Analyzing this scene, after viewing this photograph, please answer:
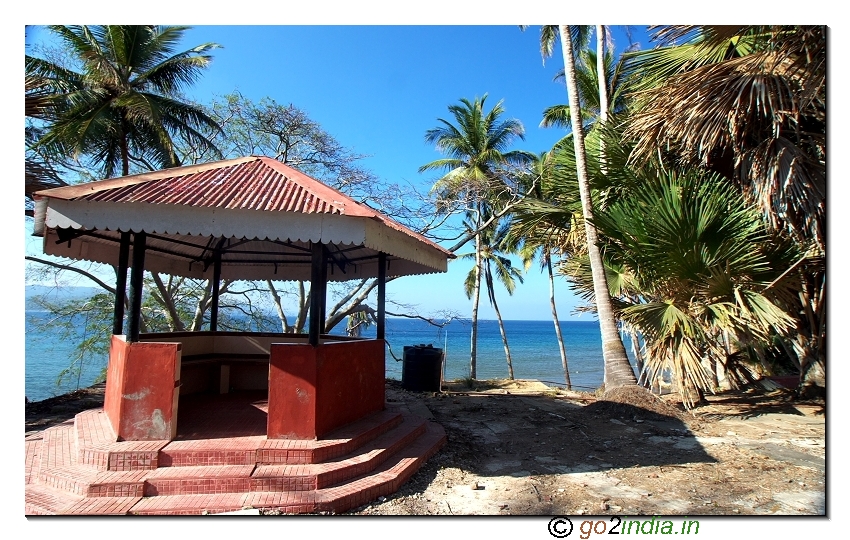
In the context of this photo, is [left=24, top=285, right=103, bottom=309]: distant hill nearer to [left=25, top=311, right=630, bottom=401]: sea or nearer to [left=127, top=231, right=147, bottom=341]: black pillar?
[left=25, top=311, right=630, bottom=401]: sea

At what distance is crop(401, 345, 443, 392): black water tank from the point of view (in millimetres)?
11297

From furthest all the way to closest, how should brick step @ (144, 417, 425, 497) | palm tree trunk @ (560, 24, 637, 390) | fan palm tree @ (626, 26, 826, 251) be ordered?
palm tree trunk @ (560, 24, 637, 390) → fan palm tree @ (626, 26, 826, 251) → brick step @ (144, 417, 425, 497)

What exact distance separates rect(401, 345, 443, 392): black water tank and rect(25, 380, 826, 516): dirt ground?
1.72m

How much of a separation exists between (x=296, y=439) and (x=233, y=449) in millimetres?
612

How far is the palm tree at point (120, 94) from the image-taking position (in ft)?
40.7

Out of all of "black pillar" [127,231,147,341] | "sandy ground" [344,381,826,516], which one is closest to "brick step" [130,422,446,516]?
"sandy ground" [344,381,826,516]

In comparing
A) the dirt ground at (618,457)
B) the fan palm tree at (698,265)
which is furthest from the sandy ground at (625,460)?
the fan palm tree at (698,265)

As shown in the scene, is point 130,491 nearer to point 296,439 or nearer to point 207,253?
point 296,439

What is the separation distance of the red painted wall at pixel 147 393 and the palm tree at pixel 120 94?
9.98 metres

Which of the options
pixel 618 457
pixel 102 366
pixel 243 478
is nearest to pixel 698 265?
pixel 618 457

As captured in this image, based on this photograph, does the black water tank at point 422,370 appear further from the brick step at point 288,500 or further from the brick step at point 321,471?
the brick step at point 288,500

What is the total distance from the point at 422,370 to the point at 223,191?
284 inches

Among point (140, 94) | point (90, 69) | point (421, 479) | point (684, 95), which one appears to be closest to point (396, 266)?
point (421, 479)

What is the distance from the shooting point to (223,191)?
515 cm
